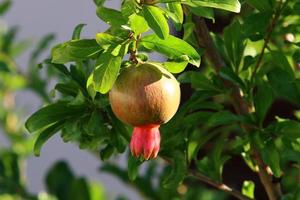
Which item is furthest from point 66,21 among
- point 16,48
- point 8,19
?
point 16,48

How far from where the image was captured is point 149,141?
2.74ft

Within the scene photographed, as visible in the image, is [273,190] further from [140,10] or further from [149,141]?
[140,10]

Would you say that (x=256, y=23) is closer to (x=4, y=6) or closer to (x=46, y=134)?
(x=46, y=134)

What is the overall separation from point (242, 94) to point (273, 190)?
17cm

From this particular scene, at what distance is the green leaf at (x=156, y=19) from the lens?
0.77 metres

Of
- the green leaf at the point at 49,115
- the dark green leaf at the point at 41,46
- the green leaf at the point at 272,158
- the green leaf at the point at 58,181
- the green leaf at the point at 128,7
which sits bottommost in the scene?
the green leaf at the point at 58,181

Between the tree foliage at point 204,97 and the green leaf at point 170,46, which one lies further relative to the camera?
the tree foliage at point 204,97

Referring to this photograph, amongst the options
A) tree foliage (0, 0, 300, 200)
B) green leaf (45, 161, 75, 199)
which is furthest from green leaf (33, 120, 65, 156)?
green leaf (45, 161, 75, 199)

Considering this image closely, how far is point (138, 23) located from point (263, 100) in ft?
1.32

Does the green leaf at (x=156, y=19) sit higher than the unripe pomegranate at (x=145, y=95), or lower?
higher

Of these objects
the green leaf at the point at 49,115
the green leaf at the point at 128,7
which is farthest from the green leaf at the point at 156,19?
the green leaf at the point at 49,115

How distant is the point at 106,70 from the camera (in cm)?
79

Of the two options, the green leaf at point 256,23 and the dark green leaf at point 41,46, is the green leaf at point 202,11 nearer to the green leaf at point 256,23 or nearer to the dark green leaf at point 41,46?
the green leaf at point 256,23

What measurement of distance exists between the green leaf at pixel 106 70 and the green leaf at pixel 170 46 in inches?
1.9
